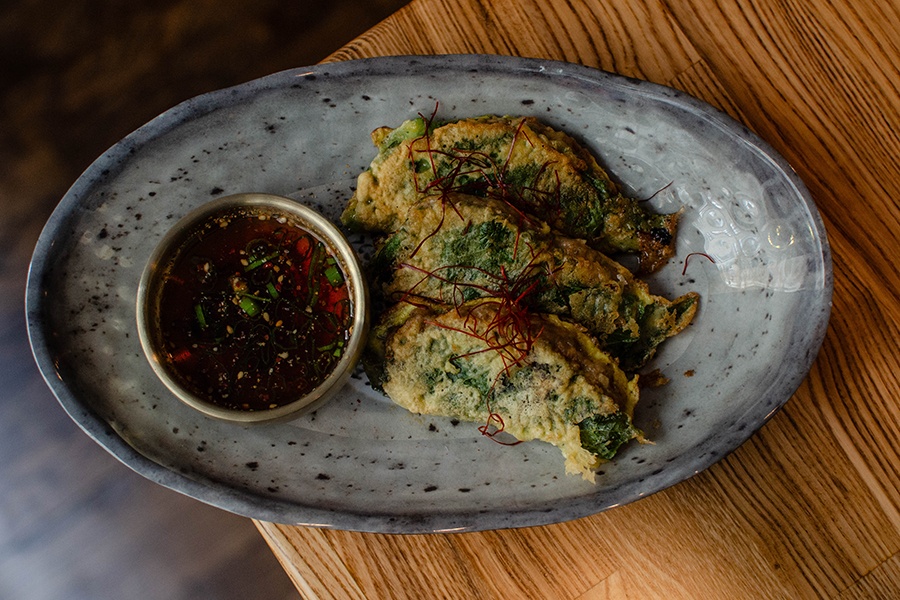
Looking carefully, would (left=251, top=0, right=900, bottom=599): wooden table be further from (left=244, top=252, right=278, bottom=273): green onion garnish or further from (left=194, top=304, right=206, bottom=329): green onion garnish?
(left=244, top=252, right=278, bottom=273): green onion garnish

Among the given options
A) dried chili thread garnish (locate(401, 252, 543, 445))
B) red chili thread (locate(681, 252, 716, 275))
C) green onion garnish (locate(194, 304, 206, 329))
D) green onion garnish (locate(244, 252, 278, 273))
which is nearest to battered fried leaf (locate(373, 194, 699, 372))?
dried chili thread garnish (locate(401, 252, 543, 445))

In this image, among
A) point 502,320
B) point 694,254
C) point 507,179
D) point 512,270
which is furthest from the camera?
point 694,254

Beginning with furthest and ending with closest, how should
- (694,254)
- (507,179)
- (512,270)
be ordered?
(694,254)
(507,179)
(512,270)

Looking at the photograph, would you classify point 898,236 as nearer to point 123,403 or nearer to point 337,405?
point 337,405

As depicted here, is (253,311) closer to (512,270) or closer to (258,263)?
(258,263)

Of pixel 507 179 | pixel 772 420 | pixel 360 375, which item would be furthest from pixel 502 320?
pixel 772 420

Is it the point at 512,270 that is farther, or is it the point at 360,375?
the point at 360,375

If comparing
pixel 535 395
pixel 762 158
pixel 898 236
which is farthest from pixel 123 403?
pixel 898 236
